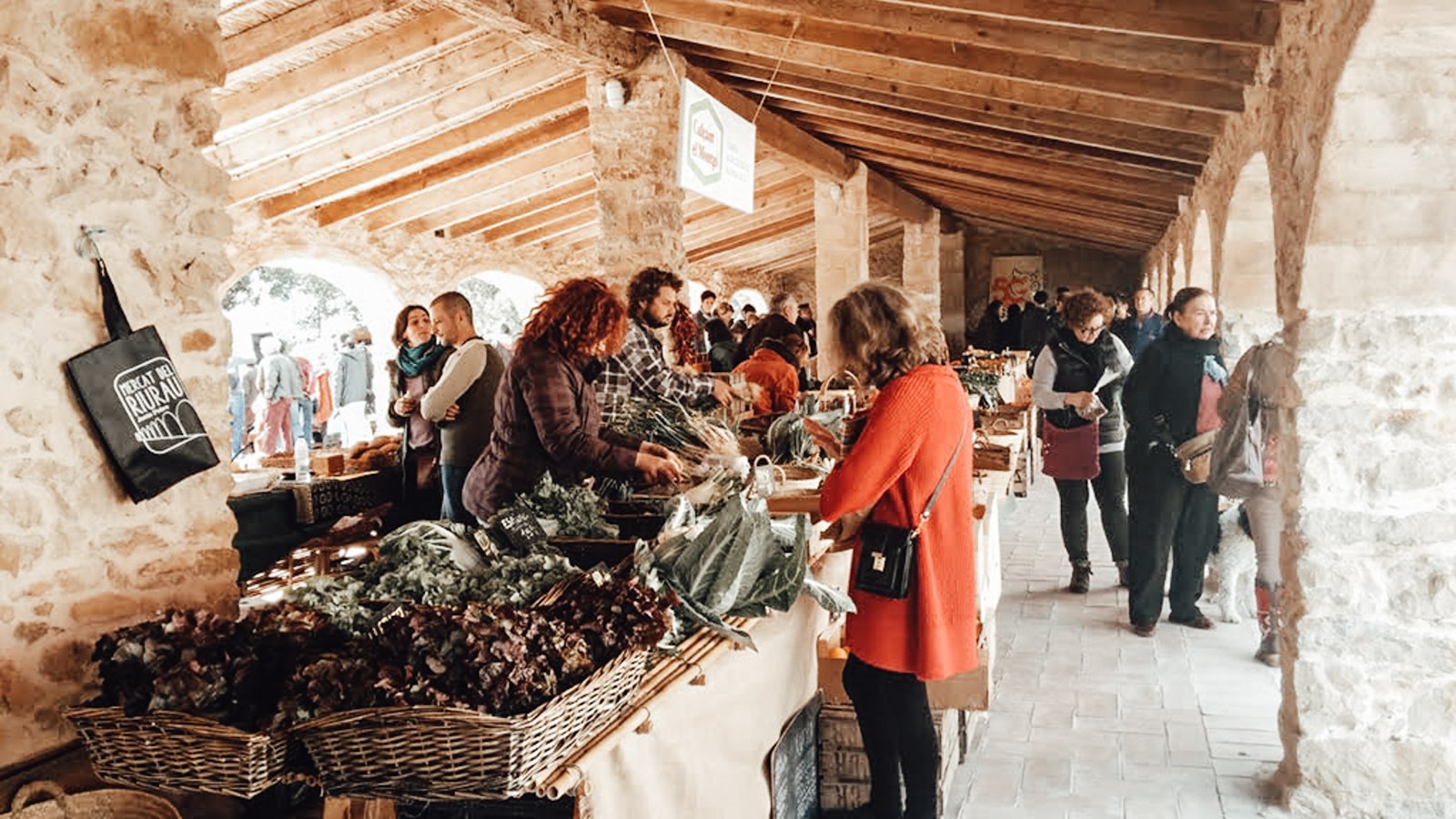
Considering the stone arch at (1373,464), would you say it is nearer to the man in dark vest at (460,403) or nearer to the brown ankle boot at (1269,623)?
the brown ankle boot at (1269,623)

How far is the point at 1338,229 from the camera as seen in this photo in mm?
3117

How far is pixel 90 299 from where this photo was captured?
7.35ft

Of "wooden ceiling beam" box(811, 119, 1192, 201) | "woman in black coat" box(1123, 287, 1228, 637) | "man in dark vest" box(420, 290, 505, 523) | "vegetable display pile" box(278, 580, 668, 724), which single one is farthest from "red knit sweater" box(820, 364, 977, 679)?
"wooden ceiling beam" box(811, 119, 1192, 201)

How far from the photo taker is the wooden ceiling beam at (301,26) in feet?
20.5

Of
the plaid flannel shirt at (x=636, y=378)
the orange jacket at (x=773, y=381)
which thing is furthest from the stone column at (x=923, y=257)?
the plaid flannel shirt at (x=636, y=378)

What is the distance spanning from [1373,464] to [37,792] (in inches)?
142

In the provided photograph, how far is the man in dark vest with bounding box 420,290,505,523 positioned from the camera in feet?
13.8

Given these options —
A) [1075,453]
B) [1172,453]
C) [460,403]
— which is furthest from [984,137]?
[460,403]

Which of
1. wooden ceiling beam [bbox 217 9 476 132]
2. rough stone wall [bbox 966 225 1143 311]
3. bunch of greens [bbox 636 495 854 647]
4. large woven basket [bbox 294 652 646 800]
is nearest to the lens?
large woven basket [bbox 294 652 646 800]

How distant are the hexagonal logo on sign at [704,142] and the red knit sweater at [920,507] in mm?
3402

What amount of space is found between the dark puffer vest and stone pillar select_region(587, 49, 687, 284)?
8.84ft

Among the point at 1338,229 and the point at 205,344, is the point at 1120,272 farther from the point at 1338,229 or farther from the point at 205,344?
the point at 205,344

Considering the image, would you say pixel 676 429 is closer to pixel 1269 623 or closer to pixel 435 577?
pixel 435 577

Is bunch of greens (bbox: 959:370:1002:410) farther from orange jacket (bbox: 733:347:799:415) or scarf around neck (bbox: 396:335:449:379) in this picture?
scarf around neck (bbox: 396:335:449:379)
